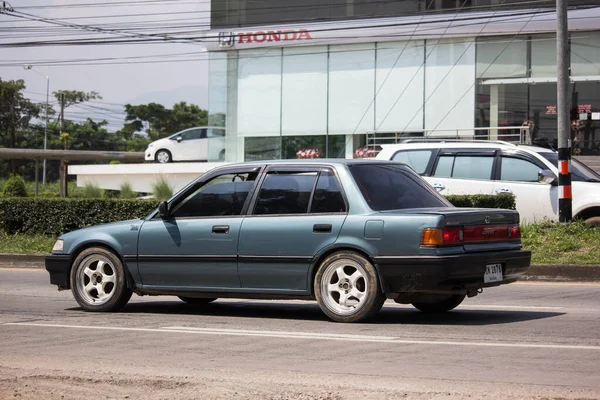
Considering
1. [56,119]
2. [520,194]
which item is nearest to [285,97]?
[520,194]

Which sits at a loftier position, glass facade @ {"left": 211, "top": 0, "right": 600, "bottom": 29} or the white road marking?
glass facade @ {"left": 211, "top": 0, "right": 600, "bottom": 29}

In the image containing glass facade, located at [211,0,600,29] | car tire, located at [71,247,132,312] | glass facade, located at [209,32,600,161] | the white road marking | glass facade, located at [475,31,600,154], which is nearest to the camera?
the white road marking

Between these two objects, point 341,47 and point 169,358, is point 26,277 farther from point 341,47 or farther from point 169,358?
point 341,47

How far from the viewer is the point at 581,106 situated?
34438 millimetres

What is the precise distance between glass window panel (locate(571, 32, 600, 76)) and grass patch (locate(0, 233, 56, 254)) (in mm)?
20535

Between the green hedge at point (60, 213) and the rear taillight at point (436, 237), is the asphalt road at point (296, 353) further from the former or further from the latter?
the green hedge at point (60, 213)

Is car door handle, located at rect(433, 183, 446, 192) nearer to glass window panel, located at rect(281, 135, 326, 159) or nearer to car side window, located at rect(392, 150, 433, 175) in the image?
car side window, located at rect(392, 150, 433, 175)

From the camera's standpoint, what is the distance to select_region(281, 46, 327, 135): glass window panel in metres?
38.0

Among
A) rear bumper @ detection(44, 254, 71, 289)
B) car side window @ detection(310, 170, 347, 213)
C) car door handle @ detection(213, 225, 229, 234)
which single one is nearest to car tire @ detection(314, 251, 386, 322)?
car side window @ detection(310, 170, 347, 213)

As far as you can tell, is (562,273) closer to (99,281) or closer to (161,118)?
(99,281)

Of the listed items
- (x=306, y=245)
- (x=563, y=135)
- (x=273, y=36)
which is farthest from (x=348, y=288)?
(x=273, y=36)

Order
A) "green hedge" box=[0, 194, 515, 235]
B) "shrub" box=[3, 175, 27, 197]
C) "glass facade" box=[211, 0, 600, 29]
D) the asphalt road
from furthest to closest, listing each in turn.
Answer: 1. "shrub" box=[3, 175, 27, 197]
2. "glass facade" box=[211, 0, 600, 29]
3. "green hedge" box=[0, 194, 515, 235]
4. the asphalt road

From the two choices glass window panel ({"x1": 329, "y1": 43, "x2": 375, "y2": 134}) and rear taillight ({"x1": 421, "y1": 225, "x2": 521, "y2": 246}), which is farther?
glass window panel ({"x1": 329, "y1": 43, "x2": 375, "y2": 134})

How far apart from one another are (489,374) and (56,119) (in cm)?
→ 9425
